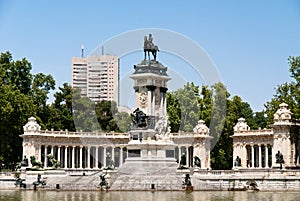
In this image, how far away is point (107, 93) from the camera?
182 metres

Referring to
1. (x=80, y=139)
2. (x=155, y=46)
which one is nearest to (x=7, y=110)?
(x=80, y=139)

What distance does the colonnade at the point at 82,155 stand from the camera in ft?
288

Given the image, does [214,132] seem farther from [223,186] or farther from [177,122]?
[223,186]

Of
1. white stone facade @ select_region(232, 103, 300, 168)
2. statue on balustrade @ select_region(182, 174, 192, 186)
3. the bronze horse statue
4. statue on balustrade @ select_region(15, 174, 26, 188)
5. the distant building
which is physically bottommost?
statue on balustrade @ select_region(15, 174, 26, 188)

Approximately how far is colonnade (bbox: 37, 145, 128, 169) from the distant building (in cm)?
7328

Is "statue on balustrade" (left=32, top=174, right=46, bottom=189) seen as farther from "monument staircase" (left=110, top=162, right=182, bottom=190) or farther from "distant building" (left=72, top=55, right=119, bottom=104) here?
"distant building" (left=72, top=55, right=119, bottom=104)

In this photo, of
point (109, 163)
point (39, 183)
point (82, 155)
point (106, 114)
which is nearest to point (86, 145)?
point (82, 155)

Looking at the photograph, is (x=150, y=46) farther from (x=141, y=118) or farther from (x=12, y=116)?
(x=12, y=116)

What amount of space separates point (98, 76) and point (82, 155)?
317ft

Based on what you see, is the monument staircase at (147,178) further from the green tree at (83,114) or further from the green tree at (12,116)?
the green tree at (83,114)

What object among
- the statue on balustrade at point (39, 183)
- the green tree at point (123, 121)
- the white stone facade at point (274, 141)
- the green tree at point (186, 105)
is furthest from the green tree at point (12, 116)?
the white stone facade at point (274, 141)

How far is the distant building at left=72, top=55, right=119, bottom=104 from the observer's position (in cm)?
17512

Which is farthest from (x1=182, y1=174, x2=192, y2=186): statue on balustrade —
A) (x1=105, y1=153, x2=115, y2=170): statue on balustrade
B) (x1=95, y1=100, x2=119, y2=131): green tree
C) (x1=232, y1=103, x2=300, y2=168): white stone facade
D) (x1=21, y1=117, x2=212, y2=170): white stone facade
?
(x1=95, y1=100, x2=119, y2=131): green tree

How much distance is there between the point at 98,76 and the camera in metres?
188
